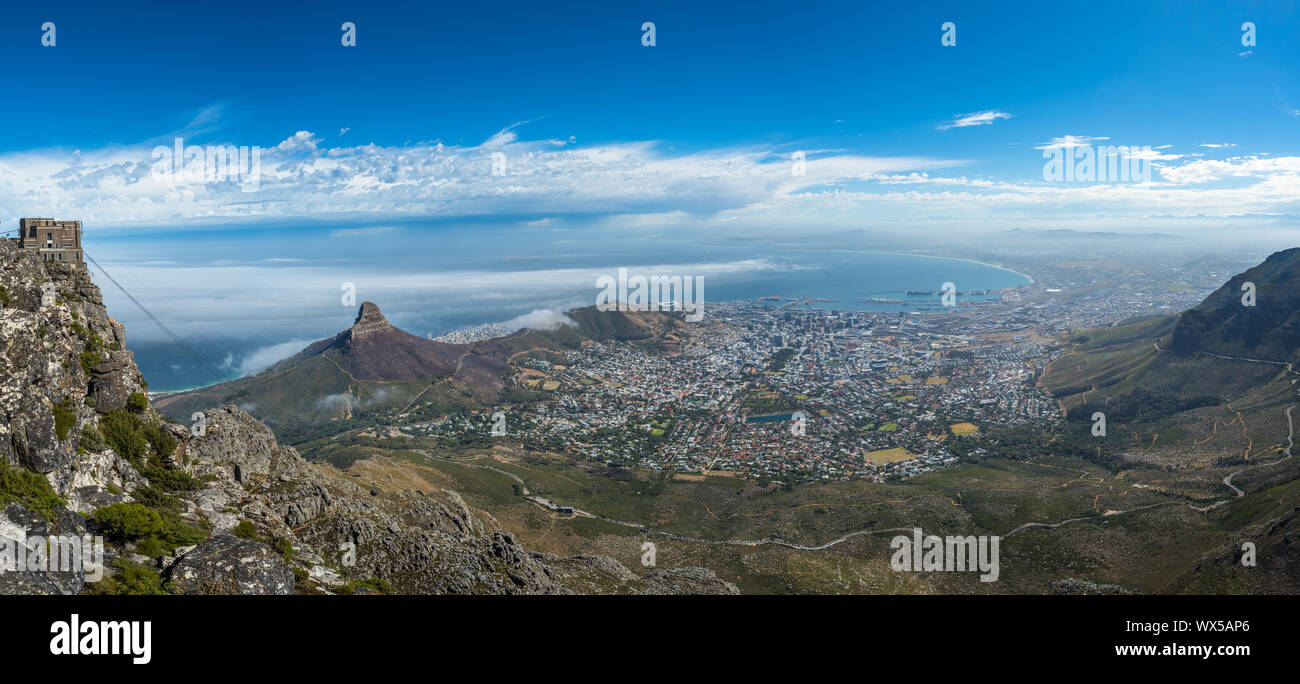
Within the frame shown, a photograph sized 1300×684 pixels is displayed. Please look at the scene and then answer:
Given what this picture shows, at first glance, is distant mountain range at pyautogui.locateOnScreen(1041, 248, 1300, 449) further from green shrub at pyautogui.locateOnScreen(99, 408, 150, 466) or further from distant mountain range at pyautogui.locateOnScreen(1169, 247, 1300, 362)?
green shrub at pyautogui.locateOnScreen(99, 408, 150, 466)

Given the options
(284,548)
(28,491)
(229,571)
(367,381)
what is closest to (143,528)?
(28,491)

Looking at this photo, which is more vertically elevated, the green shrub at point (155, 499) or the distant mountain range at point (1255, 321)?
the distant mountain range at point (1255, 321)

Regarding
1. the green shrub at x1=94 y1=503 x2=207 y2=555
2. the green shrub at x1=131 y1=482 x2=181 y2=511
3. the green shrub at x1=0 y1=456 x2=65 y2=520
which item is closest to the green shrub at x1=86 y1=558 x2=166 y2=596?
the green shrub at x1=94 y1=503 x2=207 y2=555

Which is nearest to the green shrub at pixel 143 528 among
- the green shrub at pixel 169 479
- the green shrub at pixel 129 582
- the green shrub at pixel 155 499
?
the green shrub at pixel 129 582

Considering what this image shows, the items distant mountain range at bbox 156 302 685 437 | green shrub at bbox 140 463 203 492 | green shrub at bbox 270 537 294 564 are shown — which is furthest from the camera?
distant mountain range at bbox 156 302 685 437

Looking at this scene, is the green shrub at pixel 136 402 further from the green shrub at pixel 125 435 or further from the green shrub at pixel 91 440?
the green shrub at pixel 91 440
